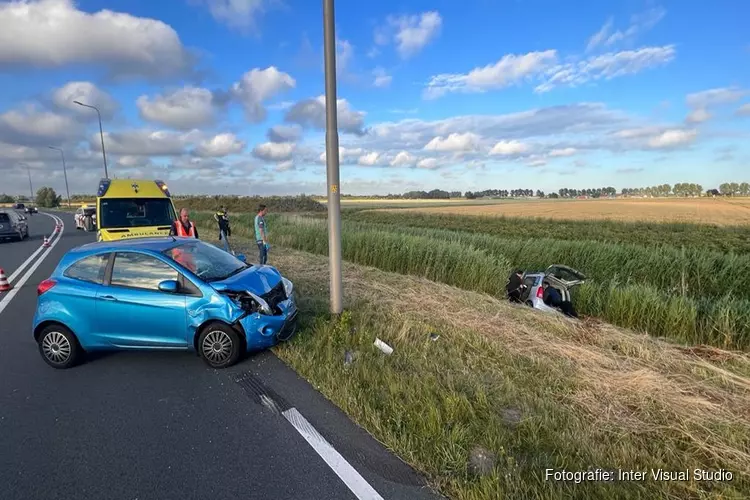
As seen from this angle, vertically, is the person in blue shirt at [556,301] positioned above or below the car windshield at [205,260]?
below

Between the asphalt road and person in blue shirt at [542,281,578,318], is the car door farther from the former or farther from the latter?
person in blue shirt at [542,281,578,318]

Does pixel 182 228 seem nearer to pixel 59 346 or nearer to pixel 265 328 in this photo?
pixel 59 346

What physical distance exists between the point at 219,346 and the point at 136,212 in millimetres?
6976

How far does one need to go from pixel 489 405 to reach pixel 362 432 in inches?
45.3

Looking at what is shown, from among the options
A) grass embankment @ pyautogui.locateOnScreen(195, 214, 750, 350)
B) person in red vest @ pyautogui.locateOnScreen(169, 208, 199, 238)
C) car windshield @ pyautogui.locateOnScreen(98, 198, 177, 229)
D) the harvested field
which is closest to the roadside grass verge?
the harvested field

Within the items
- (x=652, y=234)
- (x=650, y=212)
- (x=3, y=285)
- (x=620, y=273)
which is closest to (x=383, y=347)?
(x=3, y=285)

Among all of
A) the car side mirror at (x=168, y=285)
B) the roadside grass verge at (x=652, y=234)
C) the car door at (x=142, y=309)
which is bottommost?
the roadside grass verge at (x=652, y=234)

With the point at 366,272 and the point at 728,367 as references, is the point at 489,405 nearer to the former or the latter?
the point at 728,367

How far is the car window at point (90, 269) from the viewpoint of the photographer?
15.9 feet

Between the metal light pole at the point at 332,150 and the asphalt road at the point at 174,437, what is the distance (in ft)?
5.24

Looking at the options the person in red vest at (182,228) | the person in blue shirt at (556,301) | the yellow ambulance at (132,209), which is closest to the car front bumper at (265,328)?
the person in red vest at (182,228)

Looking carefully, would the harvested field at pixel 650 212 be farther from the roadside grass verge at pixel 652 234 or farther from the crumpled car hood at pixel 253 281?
the crumpled car hood at pixel 253 281

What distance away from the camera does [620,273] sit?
39.6ft

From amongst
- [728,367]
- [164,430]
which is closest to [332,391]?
[164,430]
